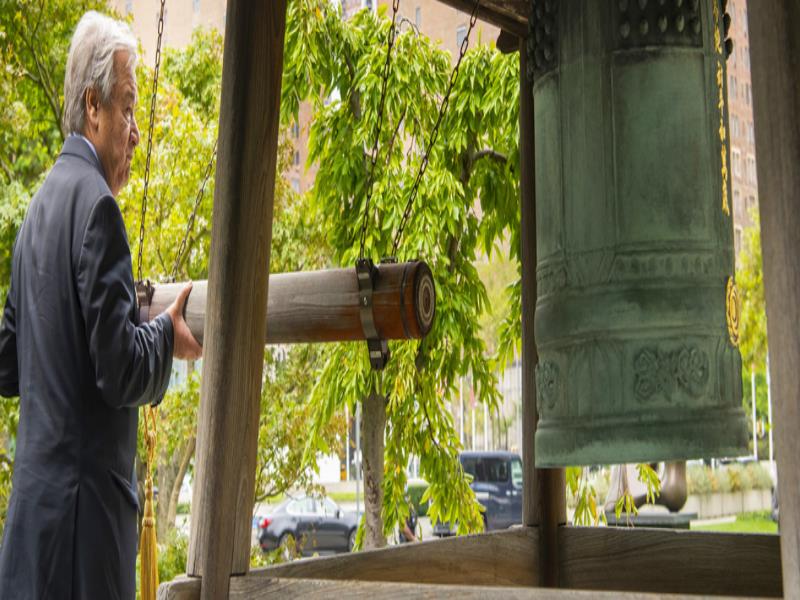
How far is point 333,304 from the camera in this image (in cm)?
255

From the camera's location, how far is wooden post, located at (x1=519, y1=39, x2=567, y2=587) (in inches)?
133

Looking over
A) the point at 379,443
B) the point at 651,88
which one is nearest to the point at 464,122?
the point at 379,443

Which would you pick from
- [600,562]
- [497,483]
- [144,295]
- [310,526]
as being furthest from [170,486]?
[144,295]

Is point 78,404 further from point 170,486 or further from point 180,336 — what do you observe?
point 170,486

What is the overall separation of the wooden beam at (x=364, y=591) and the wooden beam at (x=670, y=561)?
50.1 inches

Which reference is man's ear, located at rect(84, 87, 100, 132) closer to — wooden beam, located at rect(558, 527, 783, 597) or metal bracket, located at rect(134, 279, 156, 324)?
metal bracket, located at rect(134, 279, 156, 324)

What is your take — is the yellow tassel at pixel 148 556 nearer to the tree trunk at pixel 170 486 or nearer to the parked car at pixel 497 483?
the tree trunk at pixel 170 486

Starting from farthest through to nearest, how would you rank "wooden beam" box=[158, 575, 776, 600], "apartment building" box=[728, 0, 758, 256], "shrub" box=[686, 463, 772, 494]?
1. "apartment building" box=[728, 0, 758, 256]
2. "shrub" box=[686, 463, 772, 494]
3. "wooden beam" box=[158, 575, 776, 600]

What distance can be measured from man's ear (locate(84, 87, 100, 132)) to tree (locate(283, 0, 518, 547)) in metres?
4.58

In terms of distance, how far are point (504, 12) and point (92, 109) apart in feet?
5.25

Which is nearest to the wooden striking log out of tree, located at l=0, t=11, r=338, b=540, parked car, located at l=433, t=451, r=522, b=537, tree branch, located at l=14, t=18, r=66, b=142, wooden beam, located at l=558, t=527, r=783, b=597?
wooden beam, located at l=558, t=527, r=783, b=597

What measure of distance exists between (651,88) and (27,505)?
1.32 m

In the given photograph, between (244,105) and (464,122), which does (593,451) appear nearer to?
(244,105)

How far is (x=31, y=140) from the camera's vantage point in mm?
11805
